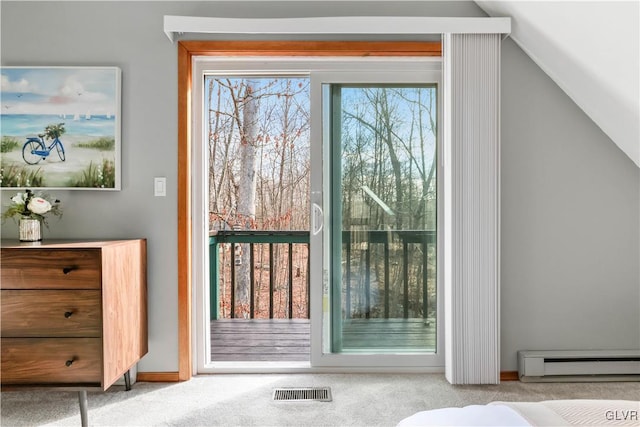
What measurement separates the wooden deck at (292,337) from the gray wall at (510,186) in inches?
21.3

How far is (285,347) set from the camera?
3510 millimetres

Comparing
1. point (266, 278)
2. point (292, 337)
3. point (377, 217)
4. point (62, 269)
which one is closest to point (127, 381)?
point (62, 269)

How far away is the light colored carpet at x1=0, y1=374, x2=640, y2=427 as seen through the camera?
2.18 metres

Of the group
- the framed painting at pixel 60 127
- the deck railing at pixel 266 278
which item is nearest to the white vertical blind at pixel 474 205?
the framed painting at pixel 60 127

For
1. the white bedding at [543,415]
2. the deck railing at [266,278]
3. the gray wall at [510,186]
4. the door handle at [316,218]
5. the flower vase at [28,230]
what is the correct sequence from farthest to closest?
the deck railing at [266,278] → the door handle at [316,218] → the gray wall at [510,186] → the flower vase at [28,230] → the white bedding at [543,415]

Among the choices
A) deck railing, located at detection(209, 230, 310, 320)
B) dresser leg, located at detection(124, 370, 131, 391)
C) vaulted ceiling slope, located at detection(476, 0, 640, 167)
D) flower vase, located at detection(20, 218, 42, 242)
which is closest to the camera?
vaulted ceiling slope, located at detection(476, 0, 640, 167)

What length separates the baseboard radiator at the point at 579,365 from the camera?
2.61 m

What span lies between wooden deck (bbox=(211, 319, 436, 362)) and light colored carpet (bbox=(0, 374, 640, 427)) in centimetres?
20

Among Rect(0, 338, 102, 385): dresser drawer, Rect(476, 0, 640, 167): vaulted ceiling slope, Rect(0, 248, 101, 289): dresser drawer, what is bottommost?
Rect(0, 338, 102, 385): dresser drawer

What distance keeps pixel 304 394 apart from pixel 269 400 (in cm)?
19

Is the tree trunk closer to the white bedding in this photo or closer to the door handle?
the door handle

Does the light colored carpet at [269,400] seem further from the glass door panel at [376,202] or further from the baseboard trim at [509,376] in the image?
the glass door panel at [376,202]

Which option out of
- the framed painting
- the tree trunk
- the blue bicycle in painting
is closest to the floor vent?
the framed painting

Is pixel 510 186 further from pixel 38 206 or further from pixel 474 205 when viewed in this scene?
pixel 38 206
